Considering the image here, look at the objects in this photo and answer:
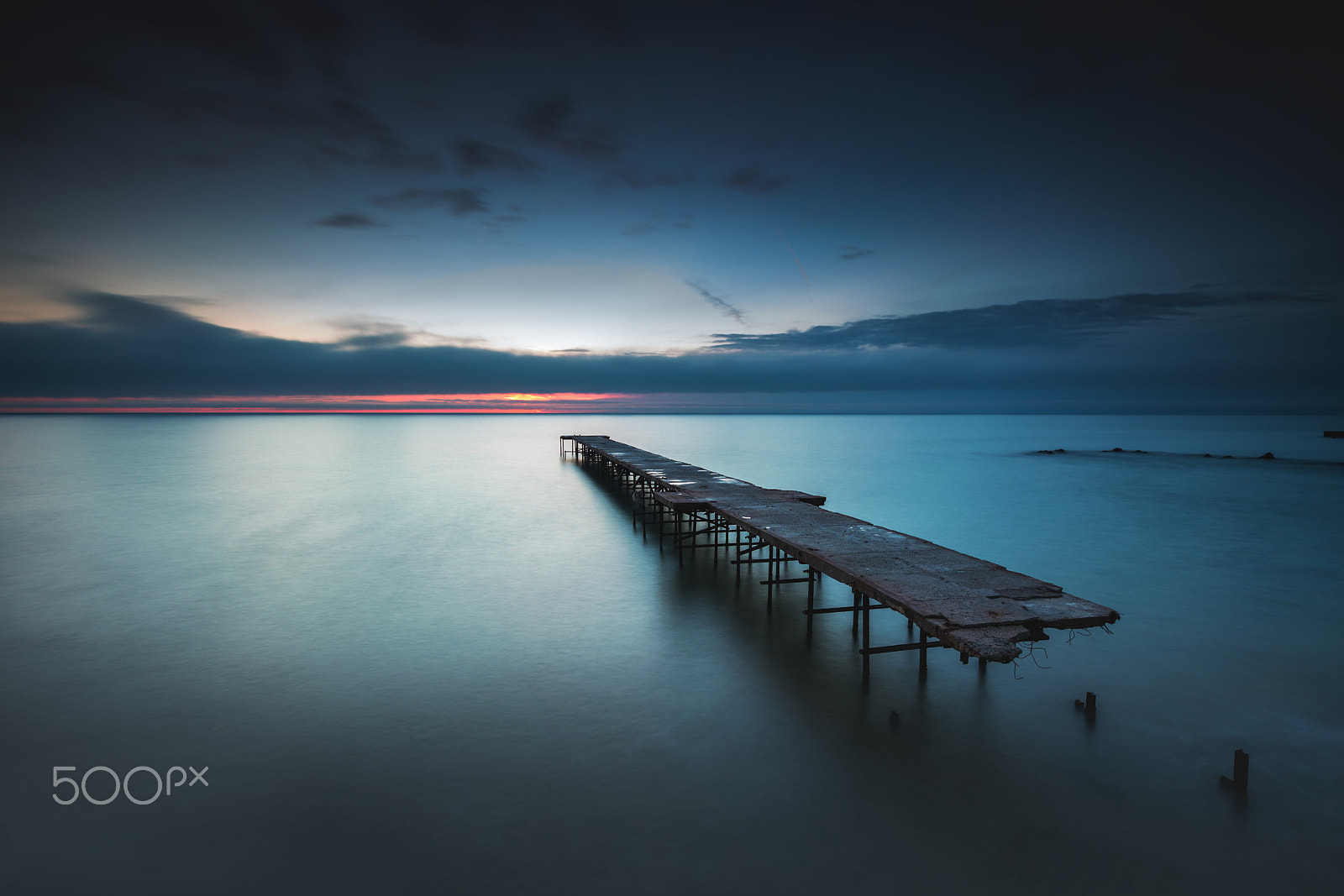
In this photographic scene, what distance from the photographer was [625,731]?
8.77 m

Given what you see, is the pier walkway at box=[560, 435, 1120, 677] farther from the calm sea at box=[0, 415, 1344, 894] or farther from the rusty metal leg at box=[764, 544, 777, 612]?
the calm sea at box=[0, 415, 1344, 894]

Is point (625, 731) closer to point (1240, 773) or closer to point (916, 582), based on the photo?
point (916, 582)

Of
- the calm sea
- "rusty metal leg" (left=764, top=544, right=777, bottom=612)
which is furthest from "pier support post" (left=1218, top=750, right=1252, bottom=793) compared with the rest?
"rusty metal leg" (left=764, top=544, right=777, bottom=612)

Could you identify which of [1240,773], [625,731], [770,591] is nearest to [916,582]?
[1240,773]

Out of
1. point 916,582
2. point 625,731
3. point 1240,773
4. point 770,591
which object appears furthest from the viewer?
point 770,591

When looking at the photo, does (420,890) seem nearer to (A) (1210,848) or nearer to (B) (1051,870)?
(B) (1051,870)

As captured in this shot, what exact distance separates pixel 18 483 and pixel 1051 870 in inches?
2169

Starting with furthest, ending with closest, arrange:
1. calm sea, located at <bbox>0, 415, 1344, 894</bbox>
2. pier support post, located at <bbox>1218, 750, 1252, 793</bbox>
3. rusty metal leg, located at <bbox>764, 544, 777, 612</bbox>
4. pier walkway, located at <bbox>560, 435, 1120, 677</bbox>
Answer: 1. rusty metal leg, located at <bbox>764, 544, 777, 612</bbox>
2. pier walkway, located at <bbox>560, 435, 1120, 677</bbox>
3. pier support post, located at <bbox>1218, 750, 1252, 793</bbox>
4. calm sea, located at <bbox>0, 415, 1344, 894</bbox>

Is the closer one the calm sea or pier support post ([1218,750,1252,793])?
the calm sea

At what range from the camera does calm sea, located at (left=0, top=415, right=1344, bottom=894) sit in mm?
6223

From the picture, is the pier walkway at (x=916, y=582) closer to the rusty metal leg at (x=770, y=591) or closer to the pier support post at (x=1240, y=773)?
the rusty metal leg at (x=770, y=591)

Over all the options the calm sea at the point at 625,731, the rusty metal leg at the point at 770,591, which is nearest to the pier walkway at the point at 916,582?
the rusty metal leg at the point at 770,591

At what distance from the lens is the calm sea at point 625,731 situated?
245 inches

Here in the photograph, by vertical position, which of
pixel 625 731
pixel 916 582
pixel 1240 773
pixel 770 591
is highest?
Result: pixel 916 582
